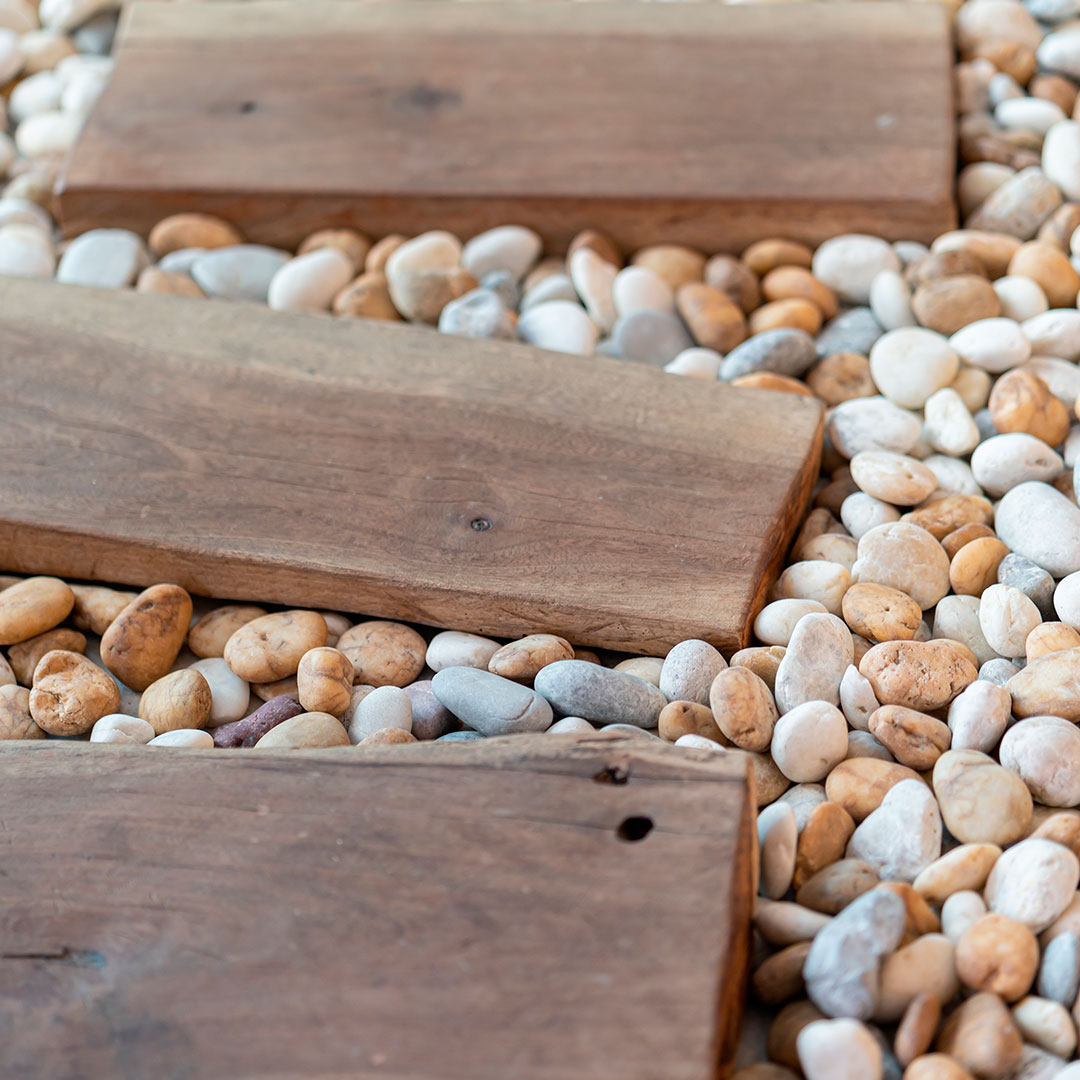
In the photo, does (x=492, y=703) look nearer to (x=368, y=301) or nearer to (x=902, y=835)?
(x=902, y=835)

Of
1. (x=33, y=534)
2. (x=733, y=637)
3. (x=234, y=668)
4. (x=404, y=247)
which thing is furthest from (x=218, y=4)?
(x=733, y=637)

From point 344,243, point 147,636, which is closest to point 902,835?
point 147,636

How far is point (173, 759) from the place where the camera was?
995 millimetres

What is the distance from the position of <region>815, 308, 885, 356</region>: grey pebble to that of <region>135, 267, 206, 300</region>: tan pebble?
85 centimetres

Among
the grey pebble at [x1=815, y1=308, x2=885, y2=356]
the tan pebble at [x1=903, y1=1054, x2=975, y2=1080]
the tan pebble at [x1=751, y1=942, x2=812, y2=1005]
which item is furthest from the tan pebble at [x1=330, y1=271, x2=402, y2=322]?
the tan pebble at [x1=903, y1=1054, x2=975, y2=1080]

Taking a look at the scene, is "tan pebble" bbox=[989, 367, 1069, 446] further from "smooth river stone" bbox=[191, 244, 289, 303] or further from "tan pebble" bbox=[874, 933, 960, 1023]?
"smooth river stone" bbox=[191, 244, 289, 303]

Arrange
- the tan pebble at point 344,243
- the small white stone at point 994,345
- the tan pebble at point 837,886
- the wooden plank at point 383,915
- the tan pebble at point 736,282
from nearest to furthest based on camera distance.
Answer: the wooden plank at point 383,915
the tan pebble at point 837,886
the small white stone at point 994,345
the tan pebble at point 736,282
the tan pebble at point 344,243

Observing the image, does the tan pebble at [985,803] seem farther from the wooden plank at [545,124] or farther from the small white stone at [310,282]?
the small white stone at [310,282]

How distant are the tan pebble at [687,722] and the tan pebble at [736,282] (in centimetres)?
73

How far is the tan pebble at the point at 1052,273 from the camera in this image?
1.51m

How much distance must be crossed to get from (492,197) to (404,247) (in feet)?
0.47

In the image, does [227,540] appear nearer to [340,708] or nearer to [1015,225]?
[340,708]

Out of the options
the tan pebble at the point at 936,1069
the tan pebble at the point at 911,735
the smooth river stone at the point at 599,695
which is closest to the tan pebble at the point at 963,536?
the tan pebble at the point at 911,735

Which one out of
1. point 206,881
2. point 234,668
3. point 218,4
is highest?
point 218,4
